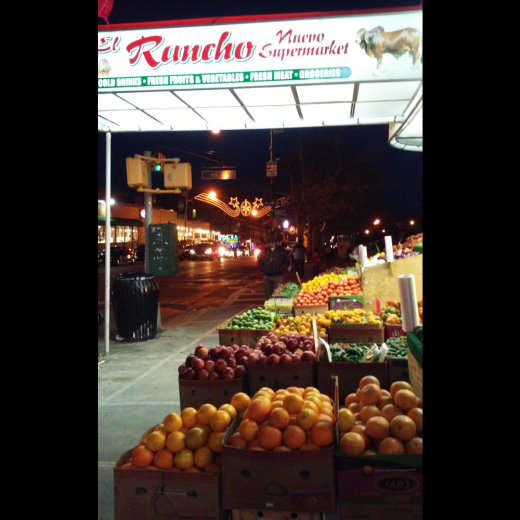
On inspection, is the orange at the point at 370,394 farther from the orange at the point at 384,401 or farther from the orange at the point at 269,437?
the orange at the point at 269,437

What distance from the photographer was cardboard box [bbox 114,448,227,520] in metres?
2.45

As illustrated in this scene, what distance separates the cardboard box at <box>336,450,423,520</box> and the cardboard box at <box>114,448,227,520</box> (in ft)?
2.39

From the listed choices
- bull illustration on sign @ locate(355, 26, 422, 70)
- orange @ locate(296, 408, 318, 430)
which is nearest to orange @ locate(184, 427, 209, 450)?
orange @ locate(296, 408, 318, 430)

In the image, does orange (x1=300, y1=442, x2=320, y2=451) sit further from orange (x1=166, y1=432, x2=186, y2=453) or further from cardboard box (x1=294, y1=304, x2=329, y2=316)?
cardboard box (x1=294, y1=304, x2=329, y2=316)

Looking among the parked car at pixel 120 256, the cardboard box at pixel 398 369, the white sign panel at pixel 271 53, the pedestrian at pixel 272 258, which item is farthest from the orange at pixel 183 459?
the parked car at pixel 120 256

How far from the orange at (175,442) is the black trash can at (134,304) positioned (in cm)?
578

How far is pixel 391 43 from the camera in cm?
498

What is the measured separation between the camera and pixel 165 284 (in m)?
20.5

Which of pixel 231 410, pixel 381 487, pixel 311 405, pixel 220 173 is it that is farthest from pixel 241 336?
pixel 220 173
